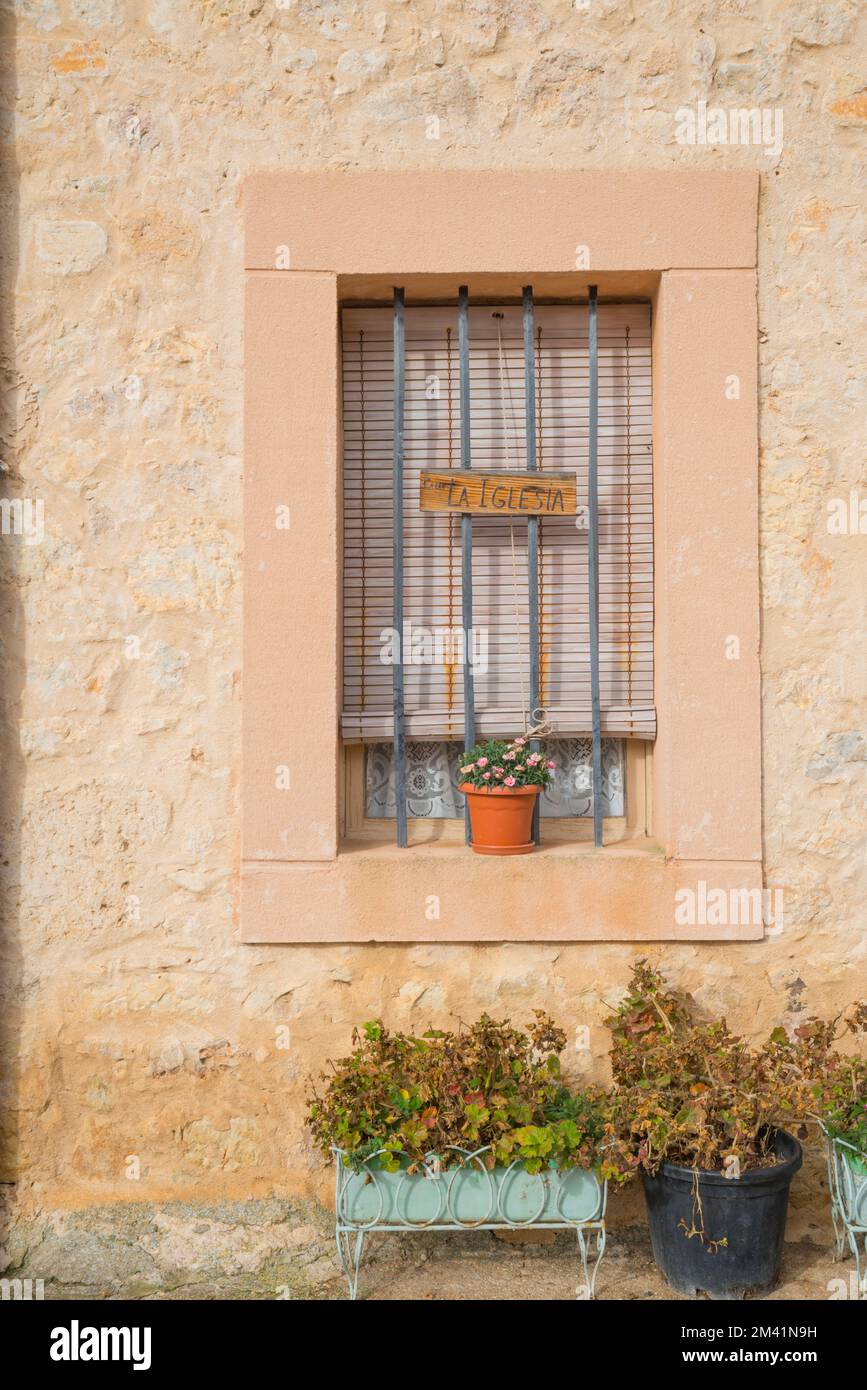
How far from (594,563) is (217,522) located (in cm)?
125

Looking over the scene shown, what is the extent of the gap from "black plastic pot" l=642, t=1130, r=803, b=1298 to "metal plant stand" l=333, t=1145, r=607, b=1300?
0.20 metres

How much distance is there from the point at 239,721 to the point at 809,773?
1.83 m

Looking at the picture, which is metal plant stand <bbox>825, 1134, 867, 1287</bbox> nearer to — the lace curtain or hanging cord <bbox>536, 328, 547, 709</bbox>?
the lace curtain

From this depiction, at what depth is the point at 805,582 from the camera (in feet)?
11.7

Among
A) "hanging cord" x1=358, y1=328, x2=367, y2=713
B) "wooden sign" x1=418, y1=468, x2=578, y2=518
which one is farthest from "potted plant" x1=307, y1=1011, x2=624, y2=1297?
"wooden sign" x1=418, y1=468, x2=578, y2=518

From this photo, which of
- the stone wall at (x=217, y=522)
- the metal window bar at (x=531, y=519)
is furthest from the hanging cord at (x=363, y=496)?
the metal window bar at (x=531, y=519)

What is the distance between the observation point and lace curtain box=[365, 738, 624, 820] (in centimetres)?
381

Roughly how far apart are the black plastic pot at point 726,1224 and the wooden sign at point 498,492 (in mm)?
2039

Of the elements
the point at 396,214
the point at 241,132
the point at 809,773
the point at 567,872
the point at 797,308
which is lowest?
the point at 567,872

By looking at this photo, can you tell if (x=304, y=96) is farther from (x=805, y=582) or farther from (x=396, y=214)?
(x=805, y=582)

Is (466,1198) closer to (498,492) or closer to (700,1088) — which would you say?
(700,1088)

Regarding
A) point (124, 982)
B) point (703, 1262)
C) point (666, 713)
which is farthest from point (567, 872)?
point (124, 982)

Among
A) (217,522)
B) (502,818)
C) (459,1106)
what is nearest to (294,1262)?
(459,1106)

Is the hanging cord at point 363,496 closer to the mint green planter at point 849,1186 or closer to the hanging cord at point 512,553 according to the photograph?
the hanging cord at point 512,553
